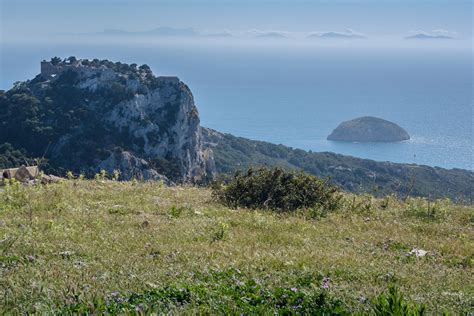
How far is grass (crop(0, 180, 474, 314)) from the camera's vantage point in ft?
15.6

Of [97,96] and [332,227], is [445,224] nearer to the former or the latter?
[332,227]

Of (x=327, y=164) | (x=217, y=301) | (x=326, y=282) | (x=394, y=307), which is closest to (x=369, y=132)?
(x=327, y=164)

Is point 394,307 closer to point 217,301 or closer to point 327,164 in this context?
point 217,301

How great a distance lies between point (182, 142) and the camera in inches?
2790

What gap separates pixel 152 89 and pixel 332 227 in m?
66.1

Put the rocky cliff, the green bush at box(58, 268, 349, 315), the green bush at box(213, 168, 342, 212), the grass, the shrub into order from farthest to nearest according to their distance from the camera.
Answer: the rocky cliff
the green bush at box(213, 168, 342, 212)
the grass
the green bush at box(58, 268, 349, 315)
the shrub

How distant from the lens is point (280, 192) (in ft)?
36.9

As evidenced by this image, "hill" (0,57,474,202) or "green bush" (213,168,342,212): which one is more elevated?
"green bush" (213,168,342,212)

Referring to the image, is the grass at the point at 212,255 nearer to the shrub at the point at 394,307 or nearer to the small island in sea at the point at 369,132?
the shrub at the point at 394,307

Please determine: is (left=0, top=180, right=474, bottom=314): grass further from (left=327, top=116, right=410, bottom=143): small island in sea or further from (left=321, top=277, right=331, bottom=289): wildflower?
(left=327, top=116, right=410, bottom=143): small island in sea

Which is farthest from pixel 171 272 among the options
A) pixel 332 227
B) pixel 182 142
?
pixel 182 142

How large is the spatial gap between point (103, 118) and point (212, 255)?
202 ft

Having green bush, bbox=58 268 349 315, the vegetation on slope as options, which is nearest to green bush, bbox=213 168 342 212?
green bush, bbox=58 268 349 315

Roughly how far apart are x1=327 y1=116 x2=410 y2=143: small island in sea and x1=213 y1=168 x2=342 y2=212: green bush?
145m
